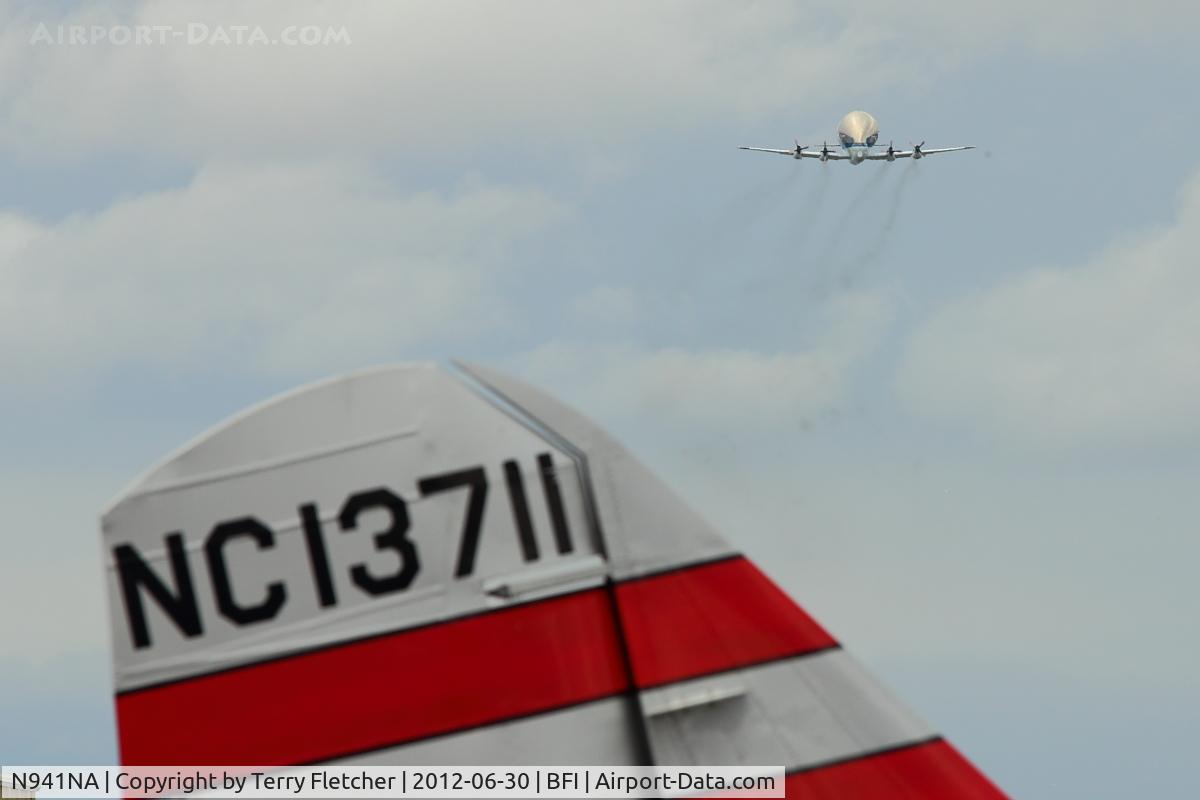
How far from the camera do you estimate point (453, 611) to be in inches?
225

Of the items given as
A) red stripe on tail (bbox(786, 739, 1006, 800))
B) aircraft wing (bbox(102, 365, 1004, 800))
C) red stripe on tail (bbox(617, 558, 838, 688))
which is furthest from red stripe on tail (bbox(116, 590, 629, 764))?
red stripe on tail (bbox(786, 739, 1006, 800))

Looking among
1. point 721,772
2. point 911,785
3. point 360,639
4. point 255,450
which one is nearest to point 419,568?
point 360,639

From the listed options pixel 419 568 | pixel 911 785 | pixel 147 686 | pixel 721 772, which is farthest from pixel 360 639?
pixel 911 785

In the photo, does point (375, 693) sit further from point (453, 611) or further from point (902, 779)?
point (902, 779)

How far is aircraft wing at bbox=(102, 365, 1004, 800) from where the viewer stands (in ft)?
18.3

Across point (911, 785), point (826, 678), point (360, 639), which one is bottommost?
point (911, 785)

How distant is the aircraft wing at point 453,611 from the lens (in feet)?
18.3

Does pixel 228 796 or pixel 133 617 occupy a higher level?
pixel 133 617

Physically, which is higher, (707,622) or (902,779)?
(707,622)

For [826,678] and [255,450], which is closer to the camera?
[255,450]

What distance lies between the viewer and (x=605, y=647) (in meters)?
5.83

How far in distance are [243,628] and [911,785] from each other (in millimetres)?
2263

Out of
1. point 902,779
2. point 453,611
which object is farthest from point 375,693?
point 902,779

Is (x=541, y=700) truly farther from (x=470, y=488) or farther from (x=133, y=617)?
(x=133, y=617)
